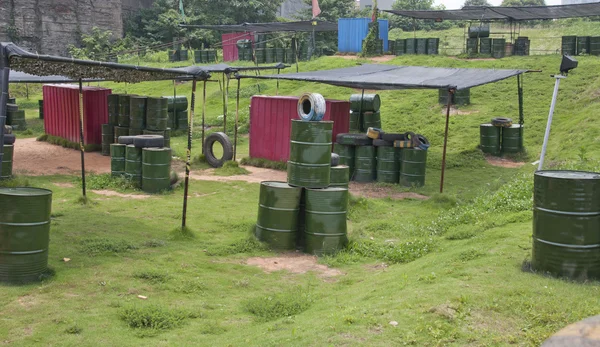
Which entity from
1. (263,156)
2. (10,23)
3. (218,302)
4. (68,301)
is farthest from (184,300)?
(10,23)

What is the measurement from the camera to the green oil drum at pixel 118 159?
1867 cm

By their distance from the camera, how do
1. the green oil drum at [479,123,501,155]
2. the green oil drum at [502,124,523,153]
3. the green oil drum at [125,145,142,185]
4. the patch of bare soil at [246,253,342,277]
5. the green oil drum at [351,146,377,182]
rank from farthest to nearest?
the green oil drum at [479,123,501,155] → the green oil drum at [502,124,523,153] → the green oil drum at [351,146,377,182] → the green oil drum at [125,145,142,185] → the patch of bare soil at [246,253,342,277]

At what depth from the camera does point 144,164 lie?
58.5 ft

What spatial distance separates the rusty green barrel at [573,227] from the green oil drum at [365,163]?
1160cm

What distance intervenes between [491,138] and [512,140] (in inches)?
28.4

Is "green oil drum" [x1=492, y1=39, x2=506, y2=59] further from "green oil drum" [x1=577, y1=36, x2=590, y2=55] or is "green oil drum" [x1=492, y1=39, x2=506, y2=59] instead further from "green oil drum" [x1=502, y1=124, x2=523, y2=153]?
"green oil drum" [x1=502, y1=124, x2=523, y2=153]

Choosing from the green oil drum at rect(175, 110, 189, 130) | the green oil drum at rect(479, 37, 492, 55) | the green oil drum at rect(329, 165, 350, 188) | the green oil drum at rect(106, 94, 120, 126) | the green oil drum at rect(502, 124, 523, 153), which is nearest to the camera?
the green oil drum at rect(329, 165, 350, 188)

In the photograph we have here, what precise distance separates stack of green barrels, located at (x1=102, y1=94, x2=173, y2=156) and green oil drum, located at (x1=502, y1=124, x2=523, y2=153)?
11734 millimetres

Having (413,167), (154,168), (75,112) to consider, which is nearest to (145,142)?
(154,168)

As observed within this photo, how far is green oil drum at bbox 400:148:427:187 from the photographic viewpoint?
63.0 ft

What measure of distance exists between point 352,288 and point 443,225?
395cm

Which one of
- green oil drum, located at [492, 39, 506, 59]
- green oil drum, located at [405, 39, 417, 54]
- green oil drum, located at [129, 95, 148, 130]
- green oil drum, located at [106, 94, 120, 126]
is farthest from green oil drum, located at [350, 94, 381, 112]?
green oil drum, located at [405, 39, 417, 54]

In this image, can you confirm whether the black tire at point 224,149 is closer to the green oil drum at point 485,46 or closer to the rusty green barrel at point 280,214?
the rusty green barrel at point 280,214

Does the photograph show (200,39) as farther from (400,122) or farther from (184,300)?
(184,300)
